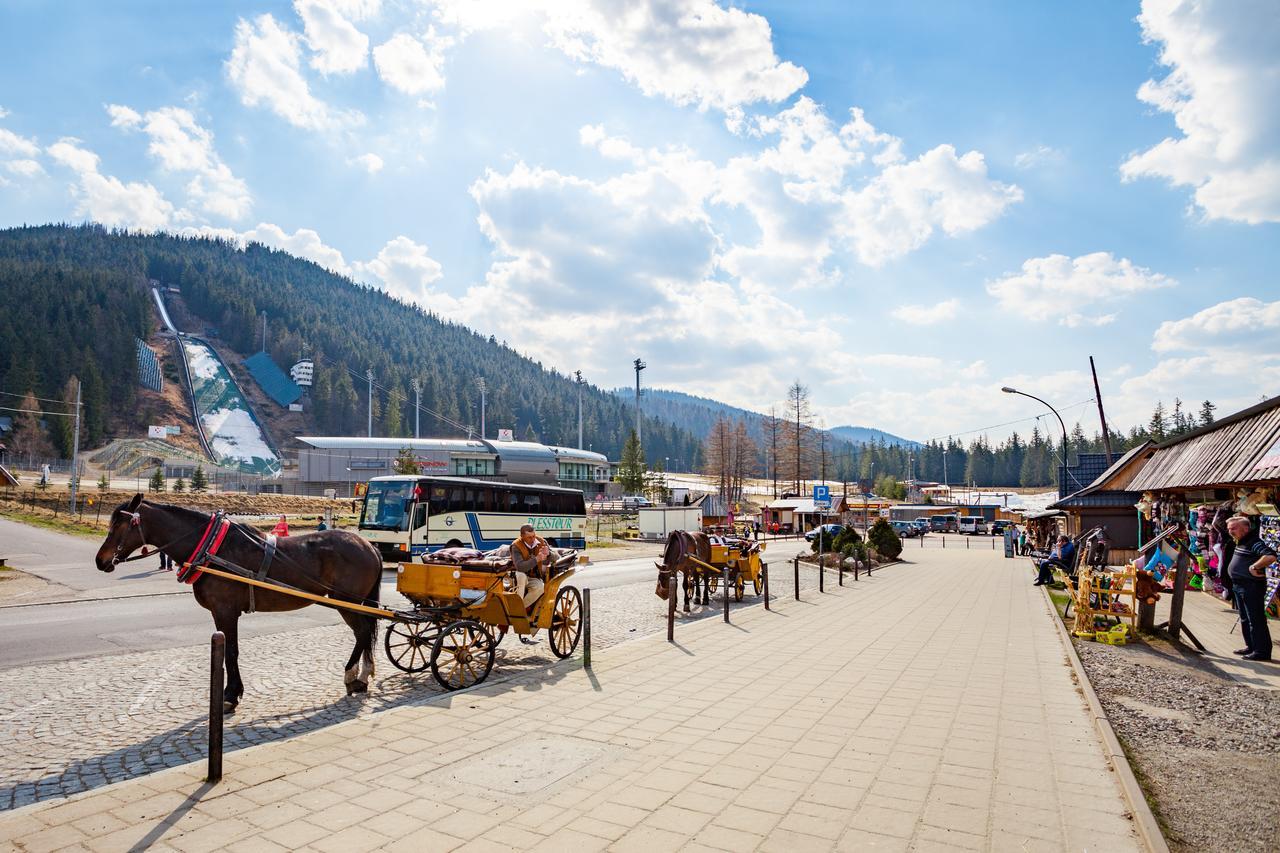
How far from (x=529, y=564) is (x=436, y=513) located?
1745 cm

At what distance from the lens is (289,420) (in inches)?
5886

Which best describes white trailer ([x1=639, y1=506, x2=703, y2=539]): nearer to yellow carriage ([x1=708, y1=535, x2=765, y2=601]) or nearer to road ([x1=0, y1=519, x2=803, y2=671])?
road ([x1=0, y1=519, x2=803, y2=671])

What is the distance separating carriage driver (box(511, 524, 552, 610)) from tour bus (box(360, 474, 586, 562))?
13.7 meters

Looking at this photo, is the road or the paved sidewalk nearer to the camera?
the paved sidewalk

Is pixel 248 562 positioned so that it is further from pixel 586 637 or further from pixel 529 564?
pixel 586 637

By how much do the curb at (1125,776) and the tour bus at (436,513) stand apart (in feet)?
60.3

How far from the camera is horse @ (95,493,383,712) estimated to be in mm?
7266

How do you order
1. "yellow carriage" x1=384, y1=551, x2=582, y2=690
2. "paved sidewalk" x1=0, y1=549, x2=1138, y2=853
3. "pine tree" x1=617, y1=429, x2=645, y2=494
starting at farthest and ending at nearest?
"pine tree" x1=617, y1=429, x2=645, y2=494 → "yellow carriage" x1=384, y1=551, x2=582, y2=690 → "paved sidewalk" x1=0, y1=549, x2=1138, y2=853

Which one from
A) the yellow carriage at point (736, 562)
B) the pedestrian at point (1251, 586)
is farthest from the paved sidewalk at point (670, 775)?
the yellow carriage at point (736, 562)

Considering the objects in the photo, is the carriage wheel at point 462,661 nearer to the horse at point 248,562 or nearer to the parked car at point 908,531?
the horse at point 248,562

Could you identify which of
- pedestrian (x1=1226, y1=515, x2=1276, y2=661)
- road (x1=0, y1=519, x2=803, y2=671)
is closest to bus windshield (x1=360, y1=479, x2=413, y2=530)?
road (x1=0, y1=519, x2=803, y2=671)

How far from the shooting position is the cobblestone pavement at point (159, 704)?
571cm


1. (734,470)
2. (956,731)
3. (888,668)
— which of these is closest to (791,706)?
(956,731)

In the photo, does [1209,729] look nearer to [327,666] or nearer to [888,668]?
[888,668]
